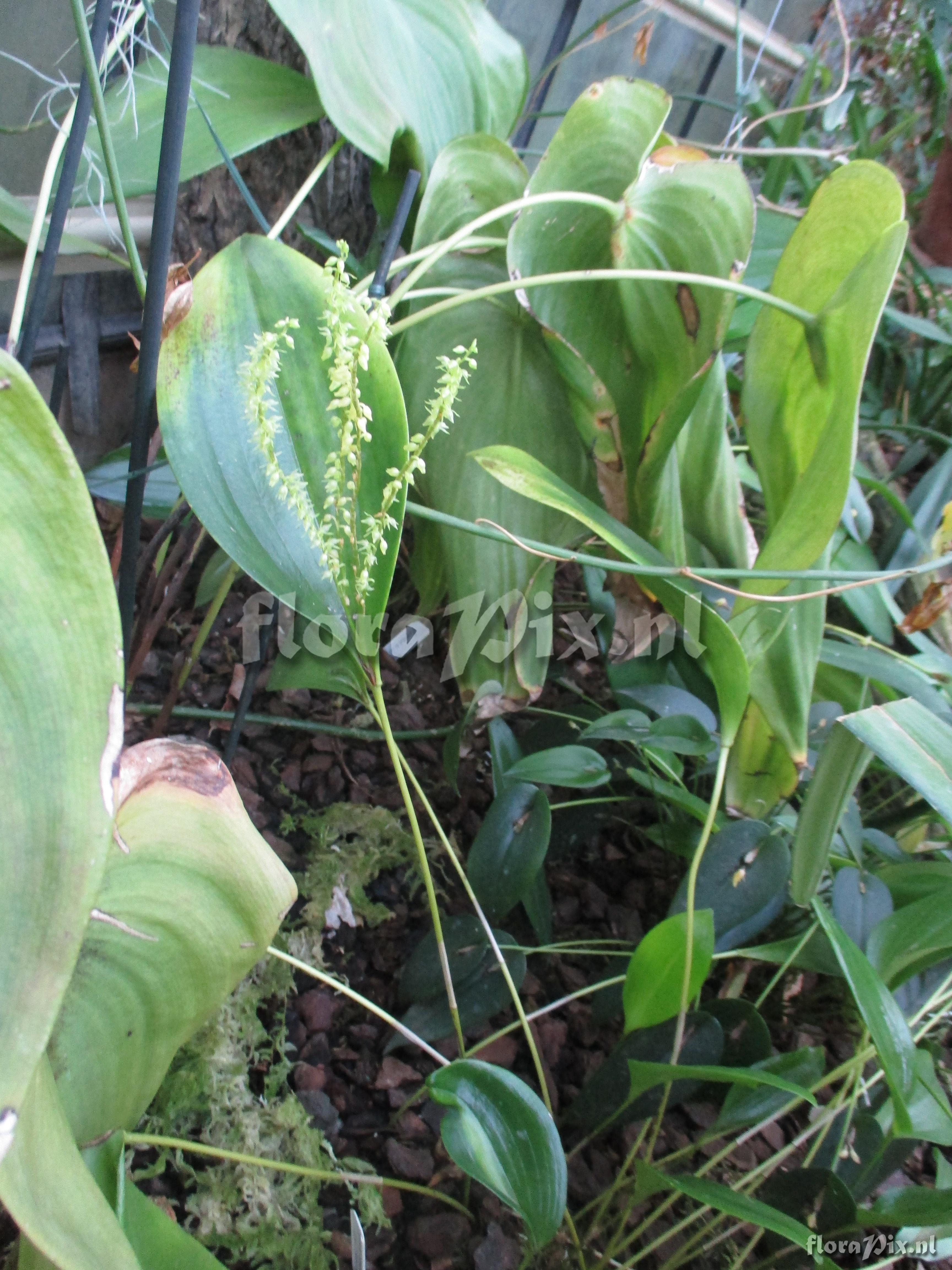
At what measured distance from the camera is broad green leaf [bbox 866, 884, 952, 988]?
1.63 ft

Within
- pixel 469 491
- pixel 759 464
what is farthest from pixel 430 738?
pixel 759 464

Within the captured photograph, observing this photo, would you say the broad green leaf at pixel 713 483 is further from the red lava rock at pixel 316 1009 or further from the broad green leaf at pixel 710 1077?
the red lava rock at pixel 316 1009

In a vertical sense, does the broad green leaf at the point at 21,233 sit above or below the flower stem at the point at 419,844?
above

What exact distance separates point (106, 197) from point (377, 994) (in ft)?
2.60

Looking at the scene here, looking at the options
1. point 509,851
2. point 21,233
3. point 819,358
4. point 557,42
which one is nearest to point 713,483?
point 819,358

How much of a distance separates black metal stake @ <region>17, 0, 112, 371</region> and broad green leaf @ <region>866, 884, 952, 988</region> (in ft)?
2.00

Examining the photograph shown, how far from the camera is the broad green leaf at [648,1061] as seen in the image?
51cm

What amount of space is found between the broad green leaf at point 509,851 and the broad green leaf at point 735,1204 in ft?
0.61

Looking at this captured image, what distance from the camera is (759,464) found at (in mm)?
640

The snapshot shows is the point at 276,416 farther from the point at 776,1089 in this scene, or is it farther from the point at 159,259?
the point at 776,1089

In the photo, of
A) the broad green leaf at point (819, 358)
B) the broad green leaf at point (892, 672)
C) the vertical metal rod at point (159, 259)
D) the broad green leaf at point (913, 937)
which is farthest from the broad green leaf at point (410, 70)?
the broad green leaf at point (913, 937)

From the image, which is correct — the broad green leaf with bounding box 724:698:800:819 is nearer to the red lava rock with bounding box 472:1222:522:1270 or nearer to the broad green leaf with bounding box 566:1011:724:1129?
the broad green leaf with bounding box 566:1011:724:1129

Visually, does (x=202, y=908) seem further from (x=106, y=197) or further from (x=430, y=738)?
(x=106, y=197)

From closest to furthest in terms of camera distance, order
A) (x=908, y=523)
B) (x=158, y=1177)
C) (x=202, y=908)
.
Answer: (x=202, y=908) < (x=158, y=1177) < (x=908, y=523)
